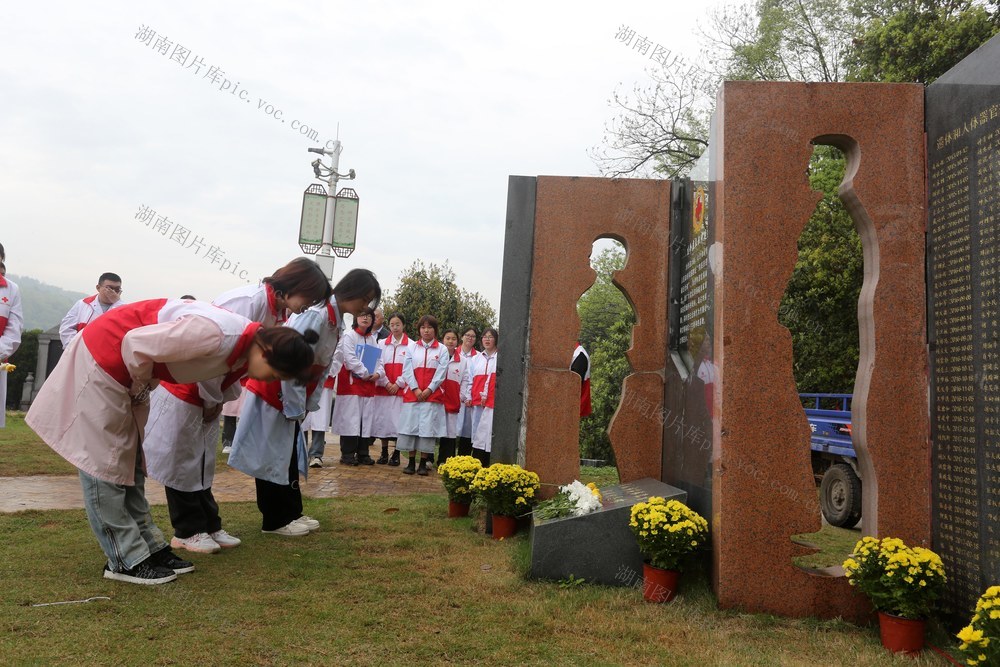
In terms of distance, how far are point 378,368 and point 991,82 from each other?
8107 mm

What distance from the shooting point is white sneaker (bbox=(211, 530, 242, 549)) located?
5047 millimetres

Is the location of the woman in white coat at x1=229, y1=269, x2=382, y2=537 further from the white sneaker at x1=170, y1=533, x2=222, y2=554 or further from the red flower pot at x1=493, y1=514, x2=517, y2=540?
the red flower pot at x1=493, y1=514, x2=517, y2=540

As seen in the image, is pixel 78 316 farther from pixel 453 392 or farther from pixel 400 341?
pixel 453 392

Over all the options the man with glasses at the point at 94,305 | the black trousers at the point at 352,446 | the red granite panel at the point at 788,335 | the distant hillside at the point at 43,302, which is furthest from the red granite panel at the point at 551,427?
the distant hillside at the point at 43,302

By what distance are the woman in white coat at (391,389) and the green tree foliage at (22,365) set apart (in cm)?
1049

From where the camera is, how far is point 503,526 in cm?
569

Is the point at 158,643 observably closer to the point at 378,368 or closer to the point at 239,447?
the point at 239,447

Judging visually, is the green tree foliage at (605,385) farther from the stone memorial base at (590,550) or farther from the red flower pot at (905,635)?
the red flower pot at (905,635)

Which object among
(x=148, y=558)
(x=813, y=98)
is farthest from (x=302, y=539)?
(x=813, y=98)

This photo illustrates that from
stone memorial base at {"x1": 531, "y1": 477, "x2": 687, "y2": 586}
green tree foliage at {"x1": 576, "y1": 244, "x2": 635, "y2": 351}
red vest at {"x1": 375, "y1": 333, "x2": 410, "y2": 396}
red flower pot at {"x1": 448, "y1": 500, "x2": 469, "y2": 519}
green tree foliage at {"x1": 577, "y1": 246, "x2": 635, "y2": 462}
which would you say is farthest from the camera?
green tree foliage at {"x1": 576, "y1": 244, "x2": 635, "y2": 351}

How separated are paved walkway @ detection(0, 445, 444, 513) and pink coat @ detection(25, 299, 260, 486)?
2.42 metres

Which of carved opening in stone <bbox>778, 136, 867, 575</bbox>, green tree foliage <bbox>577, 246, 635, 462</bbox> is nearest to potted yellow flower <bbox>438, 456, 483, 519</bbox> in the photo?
carved opening in stone <bbox>778, 136, 867, 575</bbox>

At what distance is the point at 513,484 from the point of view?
5613mm

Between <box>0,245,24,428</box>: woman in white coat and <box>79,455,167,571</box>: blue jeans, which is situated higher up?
<box>0,245,24,428</box>: woman in white coat
